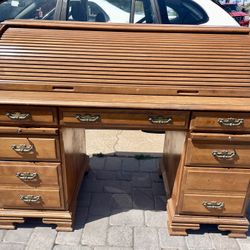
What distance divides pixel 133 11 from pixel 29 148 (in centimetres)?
230

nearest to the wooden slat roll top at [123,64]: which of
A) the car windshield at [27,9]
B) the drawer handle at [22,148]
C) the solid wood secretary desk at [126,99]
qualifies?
the solid wood secretary desk at [126,99]

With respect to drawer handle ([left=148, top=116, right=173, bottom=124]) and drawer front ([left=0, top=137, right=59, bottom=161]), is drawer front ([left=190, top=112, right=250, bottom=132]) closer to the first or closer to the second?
drawer handle ([left=148, top=116, right=173, bottom=124])

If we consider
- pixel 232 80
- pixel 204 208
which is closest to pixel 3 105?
pixel 232 80

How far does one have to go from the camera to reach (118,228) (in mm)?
2426

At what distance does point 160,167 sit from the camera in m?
3.04

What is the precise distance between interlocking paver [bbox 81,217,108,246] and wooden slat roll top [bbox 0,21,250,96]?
3.87ft

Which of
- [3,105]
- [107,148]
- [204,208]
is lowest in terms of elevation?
[107,148]

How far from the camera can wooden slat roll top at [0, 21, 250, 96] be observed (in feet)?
6.17

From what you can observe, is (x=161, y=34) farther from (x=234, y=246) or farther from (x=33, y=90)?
(x=234, y=246)

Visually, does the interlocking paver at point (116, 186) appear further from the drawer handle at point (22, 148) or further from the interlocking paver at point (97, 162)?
the drawer handle at point (22, 148)

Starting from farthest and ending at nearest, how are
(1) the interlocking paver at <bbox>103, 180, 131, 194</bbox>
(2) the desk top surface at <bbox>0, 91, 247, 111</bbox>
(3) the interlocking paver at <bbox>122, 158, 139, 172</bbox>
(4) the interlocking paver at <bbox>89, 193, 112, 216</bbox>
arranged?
1. (3) the interlocking paver at <bbox>122, 158, 139, 172</bbox>
2. (1) the interlocking paver at <bbox>103, 180, 131, 194</bbox>
3. (4) the interlocking paver at <bbox>89, 193, 112, 216</bbox>
4. (2) the desk top surface at <bbox>0, 91, 247, 111</bbox>

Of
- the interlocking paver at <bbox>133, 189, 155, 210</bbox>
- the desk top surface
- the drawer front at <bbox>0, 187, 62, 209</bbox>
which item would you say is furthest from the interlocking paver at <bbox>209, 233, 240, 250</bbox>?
the drawer front at <bbox>0, 187, 62, 209</bbox>

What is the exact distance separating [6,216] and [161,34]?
183 cm

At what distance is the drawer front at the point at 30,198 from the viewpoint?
7.26 ft
